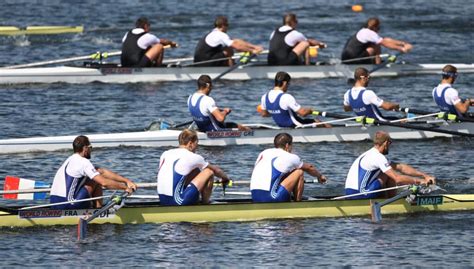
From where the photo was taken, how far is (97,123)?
30.9 meters

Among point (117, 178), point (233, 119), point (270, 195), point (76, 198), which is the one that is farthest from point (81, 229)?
point (233, 119)

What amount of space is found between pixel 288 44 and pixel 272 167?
538 inches


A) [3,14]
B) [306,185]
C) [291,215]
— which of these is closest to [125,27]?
[3,14]

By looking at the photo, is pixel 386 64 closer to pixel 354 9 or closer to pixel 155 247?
pixel 354 9

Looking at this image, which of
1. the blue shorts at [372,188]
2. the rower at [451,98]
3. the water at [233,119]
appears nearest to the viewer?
the water at [233,119]

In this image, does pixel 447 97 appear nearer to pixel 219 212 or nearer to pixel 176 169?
pixel 219 212

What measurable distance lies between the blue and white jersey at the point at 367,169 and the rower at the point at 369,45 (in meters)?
13.1

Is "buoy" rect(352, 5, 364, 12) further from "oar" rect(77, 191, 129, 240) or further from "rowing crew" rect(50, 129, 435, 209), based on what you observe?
"oar" rect(77, 191, 129, 240)

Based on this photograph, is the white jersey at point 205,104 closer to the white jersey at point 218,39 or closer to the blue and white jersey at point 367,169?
the blue and white jersey at point 367,169

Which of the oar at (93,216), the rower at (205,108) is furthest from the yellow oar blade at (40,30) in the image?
the oar at (93,216)

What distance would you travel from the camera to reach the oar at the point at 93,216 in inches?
805

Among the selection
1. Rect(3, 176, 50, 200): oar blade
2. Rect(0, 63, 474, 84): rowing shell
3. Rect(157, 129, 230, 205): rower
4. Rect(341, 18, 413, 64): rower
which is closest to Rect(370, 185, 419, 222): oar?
Rect(157, 129, 230, 205): rower

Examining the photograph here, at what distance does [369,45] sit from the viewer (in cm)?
3566

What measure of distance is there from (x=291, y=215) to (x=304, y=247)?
113 centimetres
